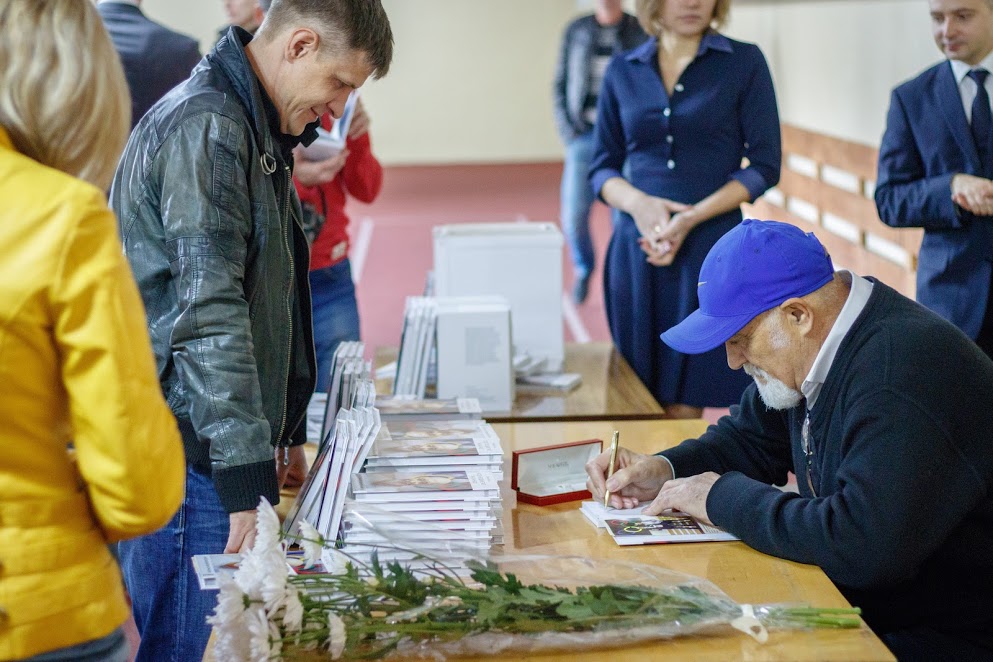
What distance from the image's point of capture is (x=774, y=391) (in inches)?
76.2

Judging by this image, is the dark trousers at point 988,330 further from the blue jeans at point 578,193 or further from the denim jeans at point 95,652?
the blue jeans at point 578,193

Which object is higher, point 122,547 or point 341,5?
point 341,5

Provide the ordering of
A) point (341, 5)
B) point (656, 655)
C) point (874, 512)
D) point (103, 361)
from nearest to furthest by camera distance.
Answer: point (103, 361) < point (656, 655) < point (874, 512) < point (341, 5)

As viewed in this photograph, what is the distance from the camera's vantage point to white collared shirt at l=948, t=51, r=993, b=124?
10.5ft

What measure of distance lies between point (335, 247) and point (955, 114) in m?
1.88

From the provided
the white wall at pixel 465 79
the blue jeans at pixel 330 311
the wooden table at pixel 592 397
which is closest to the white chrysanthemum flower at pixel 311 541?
the wooden table at pixel 592 397

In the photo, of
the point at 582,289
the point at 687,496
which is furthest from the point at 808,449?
the point at 582,289

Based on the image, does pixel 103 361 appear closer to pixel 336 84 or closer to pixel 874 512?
pixel 336 84

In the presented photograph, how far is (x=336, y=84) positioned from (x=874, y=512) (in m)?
1.11

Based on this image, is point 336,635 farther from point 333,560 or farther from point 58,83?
point 58,83

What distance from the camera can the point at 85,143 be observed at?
1213 millimetres

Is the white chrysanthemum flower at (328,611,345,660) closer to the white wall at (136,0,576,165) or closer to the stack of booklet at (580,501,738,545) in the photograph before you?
the stack of booklet at (580,501,738,545)

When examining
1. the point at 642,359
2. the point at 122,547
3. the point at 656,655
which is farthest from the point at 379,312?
the point at 656,655

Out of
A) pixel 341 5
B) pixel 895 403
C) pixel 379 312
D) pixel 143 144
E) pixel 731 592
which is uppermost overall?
pixel 341 5
